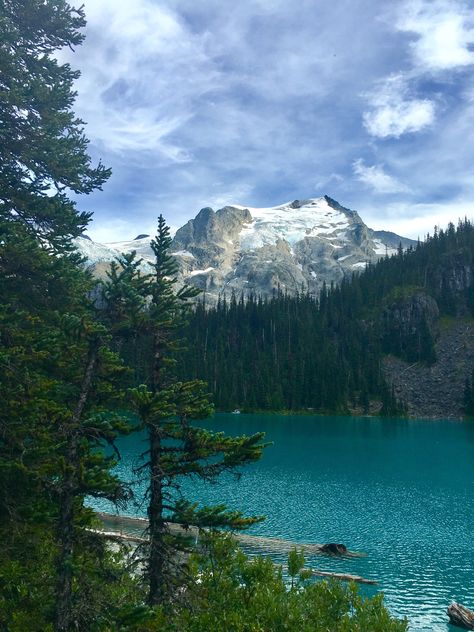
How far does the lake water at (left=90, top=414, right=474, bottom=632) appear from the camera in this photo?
35875 millimetres

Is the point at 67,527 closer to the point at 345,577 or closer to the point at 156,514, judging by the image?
the point at 156,514

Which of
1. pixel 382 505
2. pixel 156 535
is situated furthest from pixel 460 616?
pixel 382 505

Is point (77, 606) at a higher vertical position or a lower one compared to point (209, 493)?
higher

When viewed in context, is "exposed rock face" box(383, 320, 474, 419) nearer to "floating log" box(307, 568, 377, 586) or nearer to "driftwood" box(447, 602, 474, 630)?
"floating log" box(307, 568, 377, 586)

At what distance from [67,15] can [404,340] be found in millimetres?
192316

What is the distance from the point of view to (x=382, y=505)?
57125 mm

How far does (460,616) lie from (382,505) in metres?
28.5

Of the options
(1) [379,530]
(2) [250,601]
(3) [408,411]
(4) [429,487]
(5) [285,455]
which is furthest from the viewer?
(3) [408,411]

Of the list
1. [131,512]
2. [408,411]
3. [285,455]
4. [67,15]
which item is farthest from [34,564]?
[408,411]

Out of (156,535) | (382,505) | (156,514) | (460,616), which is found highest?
(156,514)

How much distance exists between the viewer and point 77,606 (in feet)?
41.3

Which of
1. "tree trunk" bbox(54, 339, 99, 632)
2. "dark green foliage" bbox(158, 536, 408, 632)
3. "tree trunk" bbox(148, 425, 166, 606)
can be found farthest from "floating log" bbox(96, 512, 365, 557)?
"tree trunk" bbox(54, 339, 99, 632)

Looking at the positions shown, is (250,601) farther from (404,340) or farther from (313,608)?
(404,340)

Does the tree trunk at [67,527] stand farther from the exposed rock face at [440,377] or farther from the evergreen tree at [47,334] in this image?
the exposed rock face at [440,377]
